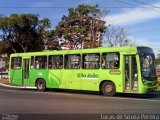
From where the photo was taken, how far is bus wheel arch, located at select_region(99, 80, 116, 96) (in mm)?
22031

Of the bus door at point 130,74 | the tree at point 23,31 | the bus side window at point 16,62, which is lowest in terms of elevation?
the bus door at point 130,74

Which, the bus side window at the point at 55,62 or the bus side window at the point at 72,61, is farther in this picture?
the bus side window at the point at 55,62

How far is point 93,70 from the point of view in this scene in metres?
23.0

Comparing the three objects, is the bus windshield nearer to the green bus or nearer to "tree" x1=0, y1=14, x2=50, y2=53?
the green bus

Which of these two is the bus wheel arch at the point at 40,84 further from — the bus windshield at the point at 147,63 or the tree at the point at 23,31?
the tree at the point at 23,31

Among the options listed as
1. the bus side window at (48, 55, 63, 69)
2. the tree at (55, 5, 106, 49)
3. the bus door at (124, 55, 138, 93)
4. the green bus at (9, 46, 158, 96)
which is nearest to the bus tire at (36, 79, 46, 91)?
the green bus at (9, 46, 158, 96)

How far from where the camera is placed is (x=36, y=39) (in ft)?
178

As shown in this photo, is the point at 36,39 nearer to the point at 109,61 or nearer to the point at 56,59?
the point at 56,59

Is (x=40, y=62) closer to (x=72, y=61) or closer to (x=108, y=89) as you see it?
(x=72, y=61)

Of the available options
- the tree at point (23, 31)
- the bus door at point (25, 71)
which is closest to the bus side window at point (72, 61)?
the bus door at point (25, 71)

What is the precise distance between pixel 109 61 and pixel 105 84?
1.42m

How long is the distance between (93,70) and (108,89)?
5.15 feet

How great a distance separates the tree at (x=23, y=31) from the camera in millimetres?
51531

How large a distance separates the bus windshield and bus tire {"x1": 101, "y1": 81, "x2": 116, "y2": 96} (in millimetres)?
2109
